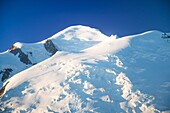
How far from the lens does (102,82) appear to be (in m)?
34.1

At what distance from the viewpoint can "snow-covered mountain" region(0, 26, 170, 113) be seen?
1163 inches

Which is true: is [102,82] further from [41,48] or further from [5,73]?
[41,48]

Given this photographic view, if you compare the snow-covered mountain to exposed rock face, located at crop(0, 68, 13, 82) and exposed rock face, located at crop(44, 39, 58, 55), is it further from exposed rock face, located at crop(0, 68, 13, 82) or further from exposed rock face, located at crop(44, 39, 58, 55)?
exposed rock face, located at crop(44, 39, 58, 55)

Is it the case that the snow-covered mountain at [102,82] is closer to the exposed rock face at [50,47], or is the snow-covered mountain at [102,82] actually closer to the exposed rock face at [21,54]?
the exposed rock face at [21,54]

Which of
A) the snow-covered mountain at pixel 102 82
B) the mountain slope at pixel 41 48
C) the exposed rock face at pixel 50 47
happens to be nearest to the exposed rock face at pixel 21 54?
the mountain slope at pixel 41 48

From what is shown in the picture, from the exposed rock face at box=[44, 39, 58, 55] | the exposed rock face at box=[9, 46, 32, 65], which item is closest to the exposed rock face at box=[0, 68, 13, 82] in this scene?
the exposed rock face at box=[9, 46, 32, 65]

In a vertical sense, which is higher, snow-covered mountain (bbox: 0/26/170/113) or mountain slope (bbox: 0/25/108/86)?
mountain slope (bbox: 0/25/108/86)

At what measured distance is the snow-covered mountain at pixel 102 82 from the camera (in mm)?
29531

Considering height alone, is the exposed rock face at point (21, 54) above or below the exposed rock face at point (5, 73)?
above

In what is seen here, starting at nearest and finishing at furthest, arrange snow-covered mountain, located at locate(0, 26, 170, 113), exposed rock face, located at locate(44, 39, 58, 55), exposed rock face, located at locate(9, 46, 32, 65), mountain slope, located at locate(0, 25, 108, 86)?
snow-covered mountain, located at locate(0, 26, 170, 113) → mountain slope, located at locate(0, 25, 108, 86) → exposed rock face, located at locate(9, 46, 32, 65) → exposed rock face, located at locate(44, 39, 58, 55)

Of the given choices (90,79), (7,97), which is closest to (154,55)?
(90,79)

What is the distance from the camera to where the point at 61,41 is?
97500 mm

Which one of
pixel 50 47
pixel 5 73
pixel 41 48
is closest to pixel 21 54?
pixel 41 48

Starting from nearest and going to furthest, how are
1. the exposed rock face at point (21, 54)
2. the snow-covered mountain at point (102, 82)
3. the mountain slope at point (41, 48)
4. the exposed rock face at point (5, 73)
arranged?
the snow-covered mountain at point (102, 82)
the exposed rock face at point (5, 73)
the mountain slope at point (41, 48)
the exposed rock face at point (21, 54)
